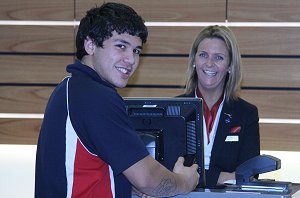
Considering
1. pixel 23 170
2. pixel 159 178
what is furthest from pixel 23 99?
pixel 159 178

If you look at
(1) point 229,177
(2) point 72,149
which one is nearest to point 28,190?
(1) point 229,177

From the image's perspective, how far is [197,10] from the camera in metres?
6.23

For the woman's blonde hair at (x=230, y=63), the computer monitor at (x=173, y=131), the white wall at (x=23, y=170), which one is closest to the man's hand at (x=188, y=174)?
the computer monitor at (x=173, y=131)

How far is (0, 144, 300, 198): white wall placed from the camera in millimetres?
5512

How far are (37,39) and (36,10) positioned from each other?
28cm

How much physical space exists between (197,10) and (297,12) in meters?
0.91

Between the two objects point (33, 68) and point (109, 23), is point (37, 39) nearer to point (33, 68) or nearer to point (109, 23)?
point (33, 68)

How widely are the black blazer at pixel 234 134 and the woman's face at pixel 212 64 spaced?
16 centimetres

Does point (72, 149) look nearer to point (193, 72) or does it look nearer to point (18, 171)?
point (193, 72)

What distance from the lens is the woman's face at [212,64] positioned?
3.38 metres

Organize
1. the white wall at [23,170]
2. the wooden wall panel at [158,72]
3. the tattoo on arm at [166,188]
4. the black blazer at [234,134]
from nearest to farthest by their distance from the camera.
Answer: the tattoo on arm at [166,188] < the black blazer at [234,134] < the white wall at [23,170] < the wooden wall panel at [158,72]

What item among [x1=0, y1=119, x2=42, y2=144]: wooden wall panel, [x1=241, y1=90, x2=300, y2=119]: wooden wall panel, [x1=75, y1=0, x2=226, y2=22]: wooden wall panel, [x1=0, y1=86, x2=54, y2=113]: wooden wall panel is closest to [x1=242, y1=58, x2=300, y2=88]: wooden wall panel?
[x1=241, y1=90, x2=300, y2=119]: wooden wall panel

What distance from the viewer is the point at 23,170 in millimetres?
6113

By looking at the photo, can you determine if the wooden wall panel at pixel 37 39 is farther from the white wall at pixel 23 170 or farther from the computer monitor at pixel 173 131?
the computer monitor at pixel 173 131
